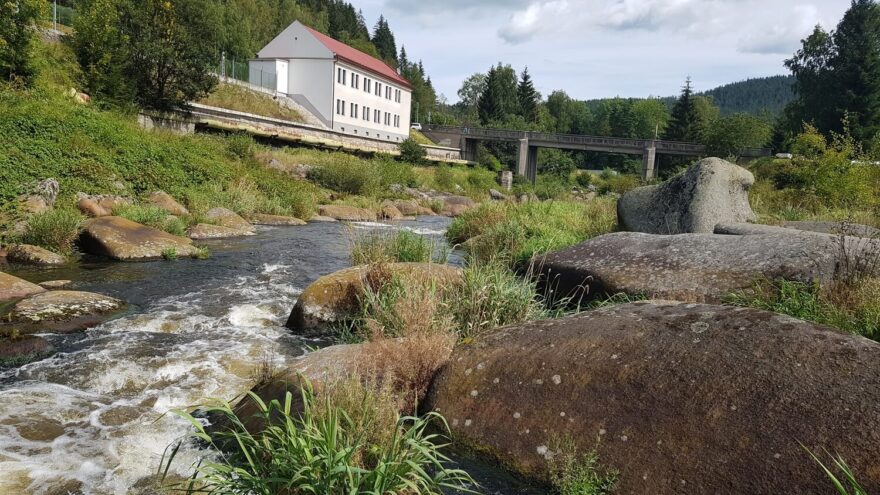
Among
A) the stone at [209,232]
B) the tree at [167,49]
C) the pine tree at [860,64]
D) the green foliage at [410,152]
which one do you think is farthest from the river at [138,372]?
the pine tree at [860,64]

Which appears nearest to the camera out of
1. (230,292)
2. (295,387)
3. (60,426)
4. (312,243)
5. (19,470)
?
(19,470)

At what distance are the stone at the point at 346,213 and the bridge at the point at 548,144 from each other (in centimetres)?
4523

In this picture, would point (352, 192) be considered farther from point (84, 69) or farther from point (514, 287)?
point (514, 287)

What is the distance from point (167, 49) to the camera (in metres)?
28.8

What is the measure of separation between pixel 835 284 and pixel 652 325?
2680mm

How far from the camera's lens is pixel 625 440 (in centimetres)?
363

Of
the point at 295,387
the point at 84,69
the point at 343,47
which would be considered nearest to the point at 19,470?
the point at 295,387

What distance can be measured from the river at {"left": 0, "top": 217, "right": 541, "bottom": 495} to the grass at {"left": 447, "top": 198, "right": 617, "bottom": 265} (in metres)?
3.75

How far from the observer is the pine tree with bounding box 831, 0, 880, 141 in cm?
5303

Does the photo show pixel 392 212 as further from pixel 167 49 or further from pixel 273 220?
pixel 167 49

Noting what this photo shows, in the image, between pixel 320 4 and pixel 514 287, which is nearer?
pixel 514 287

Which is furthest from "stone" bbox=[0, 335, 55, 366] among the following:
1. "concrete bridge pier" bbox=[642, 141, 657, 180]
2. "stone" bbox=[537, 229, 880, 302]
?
"concrete bridge pier" bbox=[642, 141, 657, 180]

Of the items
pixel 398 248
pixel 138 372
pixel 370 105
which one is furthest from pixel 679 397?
pixel 370 105

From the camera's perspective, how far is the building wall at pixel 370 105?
56531mm
